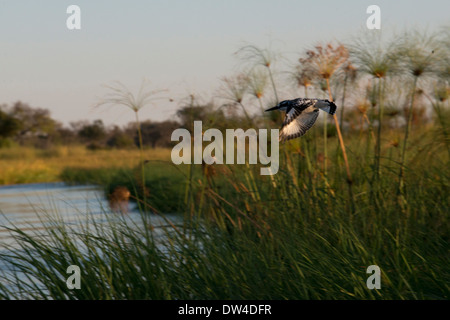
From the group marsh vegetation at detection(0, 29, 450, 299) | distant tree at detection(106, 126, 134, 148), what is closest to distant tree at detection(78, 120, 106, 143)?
distant tree at detection(106, 126, 134, 148)

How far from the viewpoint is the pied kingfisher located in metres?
3.37

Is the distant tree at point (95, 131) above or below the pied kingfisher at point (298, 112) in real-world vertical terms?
below

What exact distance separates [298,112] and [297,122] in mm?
211

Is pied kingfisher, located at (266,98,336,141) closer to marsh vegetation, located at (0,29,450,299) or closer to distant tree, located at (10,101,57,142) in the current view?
marsh vegetation, located at (0,29,450,299)

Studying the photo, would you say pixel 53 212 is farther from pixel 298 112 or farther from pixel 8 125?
pixel 8 125

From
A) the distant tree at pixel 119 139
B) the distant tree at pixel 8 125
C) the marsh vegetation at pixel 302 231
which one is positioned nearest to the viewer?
the marsh vegetation at pixel 302 231

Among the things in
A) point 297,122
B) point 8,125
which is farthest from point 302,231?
point 8,125

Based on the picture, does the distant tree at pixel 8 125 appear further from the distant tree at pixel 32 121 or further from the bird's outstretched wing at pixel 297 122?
the bird's outstretched wing at pixel 297 122

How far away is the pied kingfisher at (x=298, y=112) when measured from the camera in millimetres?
3365

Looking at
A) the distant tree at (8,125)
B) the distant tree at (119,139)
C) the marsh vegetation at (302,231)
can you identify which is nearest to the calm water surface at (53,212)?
the marsh vegetation at (302,231)

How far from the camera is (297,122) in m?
3.67
